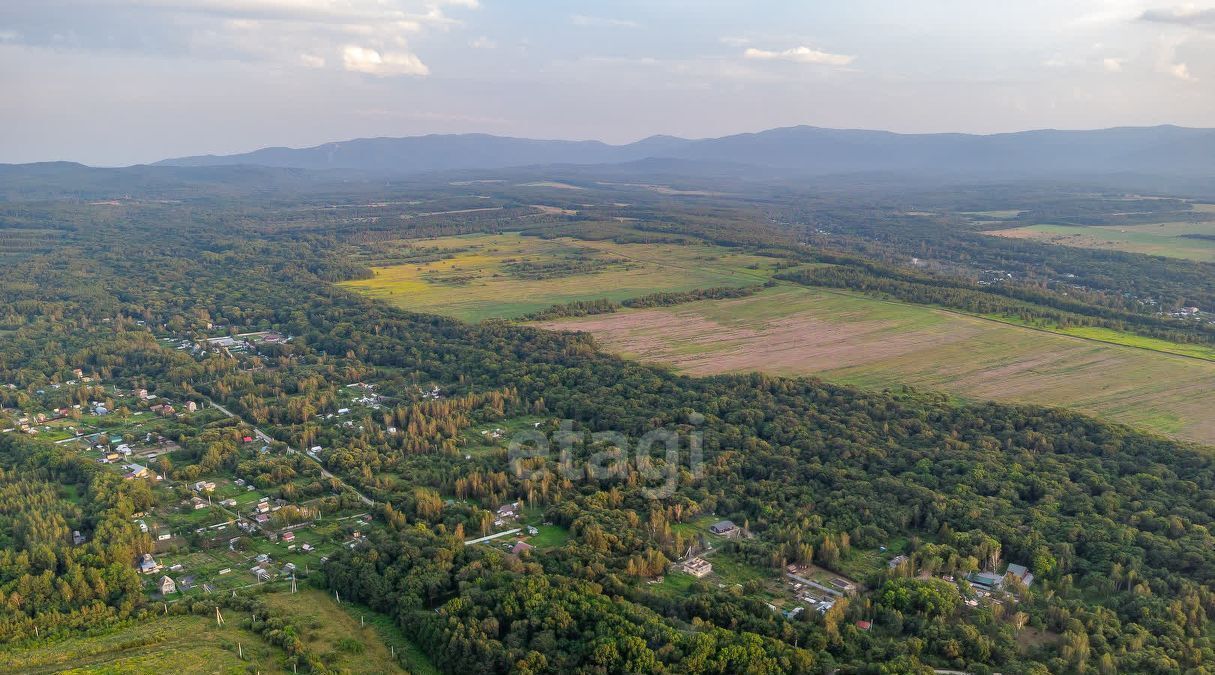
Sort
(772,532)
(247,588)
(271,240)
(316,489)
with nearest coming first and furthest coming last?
(247,588), (772,532), (316,489), (271,240)

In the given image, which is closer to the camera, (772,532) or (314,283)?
(772,532)

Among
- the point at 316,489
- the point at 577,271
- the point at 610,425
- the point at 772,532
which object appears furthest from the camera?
the point at 577,271

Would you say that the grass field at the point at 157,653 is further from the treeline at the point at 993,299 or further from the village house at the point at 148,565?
the treeline at the point at 993,299

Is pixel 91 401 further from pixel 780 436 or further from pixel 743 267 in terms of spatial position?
pixel 743 267

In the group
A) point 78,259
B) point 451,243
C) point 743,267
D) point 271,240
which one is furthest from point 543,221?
point 78,259

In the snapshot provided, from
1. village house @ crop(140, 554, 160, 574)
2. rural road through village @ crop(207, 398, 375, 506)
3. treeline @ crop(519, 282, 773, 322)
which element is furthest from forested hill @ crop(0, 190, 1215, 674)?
treeline @ crop(519, 282, 773, 322)

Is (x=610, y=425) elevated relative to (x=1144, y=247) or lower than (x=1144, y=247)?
lower

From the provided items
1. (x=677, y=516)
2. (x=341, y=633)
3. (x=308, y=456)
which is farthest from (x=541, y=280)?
(x=341, y=633)
